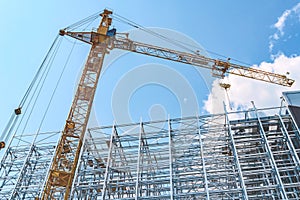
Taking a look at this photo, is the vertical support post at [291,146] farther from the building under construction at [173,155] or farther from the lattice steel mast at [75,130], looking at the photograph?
the lattice steel mast at [75,130]

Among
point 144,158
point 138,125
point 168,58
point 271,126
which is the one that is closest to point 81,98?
point 138,125

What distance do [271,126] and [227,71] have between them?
10462 mm

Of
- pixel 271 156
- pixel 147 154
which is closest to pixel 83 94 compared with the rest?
pixel 147 154

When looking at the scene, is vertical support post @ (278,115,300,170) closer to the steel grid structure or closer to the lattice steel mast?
the steel grid structure

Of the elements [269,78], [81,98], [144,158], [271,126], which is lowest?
[144,158]

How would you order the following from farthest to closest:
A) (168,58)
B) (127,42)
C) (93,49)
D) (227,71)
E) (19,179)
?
(227,71), (168,58), (127,42), (93,49), (19,179)

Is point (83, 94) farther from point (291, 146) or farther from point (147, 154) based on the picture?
point (291, 146)

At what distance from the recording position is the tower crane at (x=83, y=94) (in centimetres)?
1441

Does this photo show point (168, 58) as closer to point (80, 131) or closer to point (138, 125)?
point (138, 125)

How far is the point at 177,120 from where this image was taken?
53.4ft

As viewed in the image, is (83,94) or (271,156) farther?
(83,94)

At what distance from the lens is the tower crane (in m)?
14.4

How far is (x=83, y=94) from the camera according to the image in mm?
17031

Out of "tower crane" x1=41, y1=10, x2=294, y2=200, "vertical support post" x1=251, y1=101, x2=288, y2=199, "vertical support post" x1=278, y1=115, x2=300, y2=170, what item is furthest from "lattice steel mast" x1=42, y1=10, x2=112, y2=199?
"vertical support post" x1=278, y1=115, x2=300, y2=170
